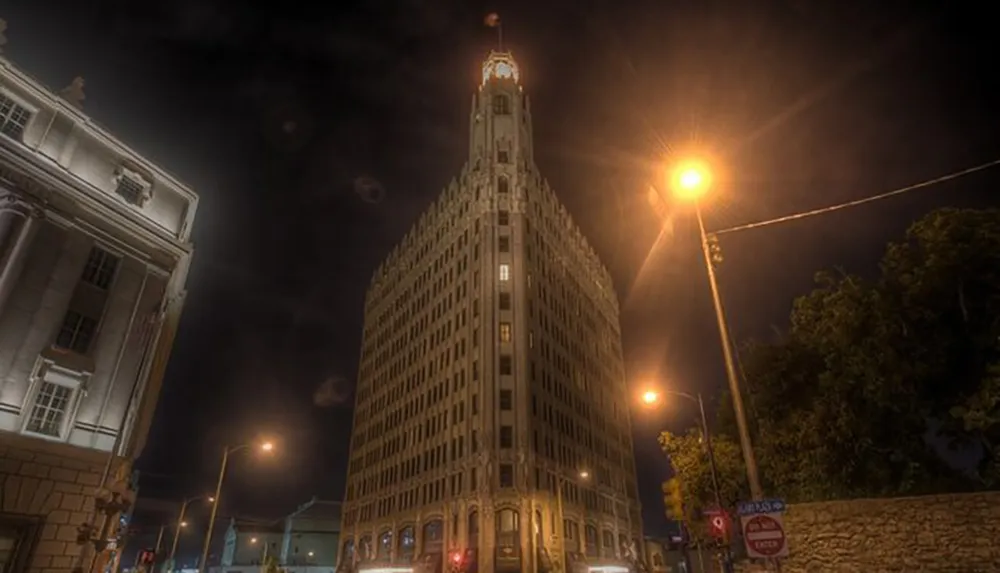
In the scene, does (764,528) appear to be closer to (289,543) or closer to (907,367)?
(907,367)

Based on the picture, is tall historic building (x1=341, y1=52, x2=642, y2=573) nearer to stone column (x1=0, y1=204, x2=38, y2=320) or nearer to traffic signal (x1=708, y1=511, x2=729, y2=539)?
traffic signal (x1=708, y1=511, x2=729, y2=539)

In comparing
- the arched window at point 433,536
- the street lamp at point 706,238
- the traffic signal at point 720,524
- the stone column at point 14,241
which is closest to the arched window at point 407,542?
the arched window at point 433,536

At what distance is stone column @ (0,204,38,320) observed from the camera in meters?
18.0

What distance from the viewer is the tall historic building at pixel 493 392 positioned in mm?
45531

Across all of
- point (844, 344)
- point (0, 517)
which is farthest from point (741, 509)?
point (0, 517)

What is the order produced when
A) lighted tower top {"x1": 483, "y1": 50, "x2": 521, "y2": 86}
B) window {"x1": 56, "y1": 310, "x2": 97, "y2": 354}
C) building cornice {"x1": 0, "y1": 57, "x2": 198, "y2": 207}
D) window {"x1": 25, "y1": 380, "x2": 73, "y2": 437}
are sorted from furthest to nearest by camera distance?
lighted tower top {"x1": 483, "y1": 50, "x2": 521, "y2": 86}
building cornice {"x1": 0, "y1": 57, "x2": 198, "y2": 207}
window {"x1": 56, "y1": 310, "x2": 97, "y2": 354}
window {"x1": 25, "y1": 380, "x2": 73, "y2": 437}

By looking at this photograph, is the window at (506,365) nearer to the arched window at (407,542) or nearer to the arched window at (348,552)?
the arched window at (407,542)

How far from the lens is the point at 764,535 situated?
871 centimetres

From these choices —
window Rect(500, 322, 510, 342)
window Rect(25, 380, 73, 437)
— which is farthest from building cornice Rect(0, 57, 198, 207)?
window Rect(500, 322, 510, 342)

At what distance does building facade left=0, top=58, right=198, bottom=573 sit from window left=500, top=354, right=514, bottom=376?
31.1 m

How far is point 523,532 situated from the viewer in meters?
42.4

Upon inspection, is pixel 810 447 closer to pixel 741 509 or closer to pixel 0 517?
pixel 741 509

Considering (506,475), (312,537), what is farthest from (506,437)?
(312,537)

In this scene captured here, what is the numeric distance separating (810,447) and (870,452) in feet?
7.18
